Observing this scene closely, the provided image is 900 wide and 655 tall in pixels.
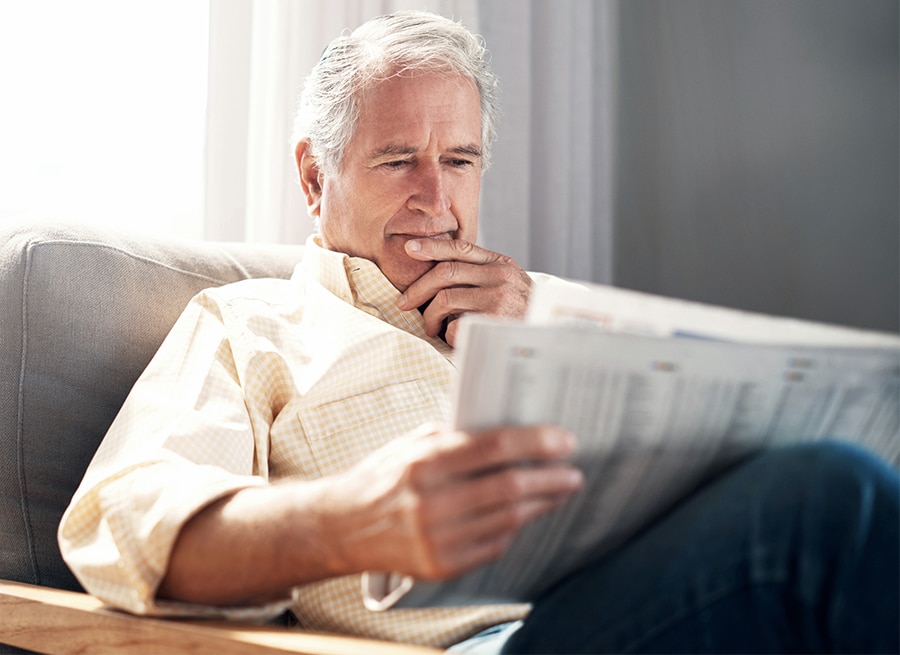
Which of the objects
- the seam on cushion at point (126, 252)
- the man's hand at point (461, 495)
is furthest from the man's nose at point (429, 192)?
the man's hand at point (461, 495)

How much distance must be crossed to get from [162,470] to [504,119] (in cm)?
164

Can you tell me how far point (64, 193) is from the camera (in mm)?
1696

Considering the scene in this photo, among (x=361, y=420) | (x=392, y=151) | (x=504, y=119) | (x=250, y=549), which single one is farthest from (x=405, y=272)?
(x=504, y=119)

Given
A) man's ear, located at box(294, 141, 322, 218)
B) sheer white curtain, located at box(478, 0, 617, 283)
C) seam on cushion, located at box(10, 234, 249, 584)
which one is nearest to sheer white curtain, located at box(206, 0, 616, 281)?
sheer white curtain, located at box(478, 0, 617, 283)

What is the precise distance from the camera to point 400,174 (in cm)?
128

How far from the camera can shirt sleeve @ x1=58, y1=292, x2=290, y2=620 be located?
0.77m

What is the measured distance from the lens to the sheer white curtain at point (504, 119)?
71.9 inches

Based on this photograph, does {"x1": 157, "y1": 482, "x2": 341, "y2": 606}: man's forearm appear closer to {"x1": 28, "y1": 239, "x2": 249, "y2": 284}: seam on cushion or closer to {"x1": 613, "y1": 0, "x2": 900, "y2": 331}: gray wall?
{"x1": 28, "y1": 239, "x2": 249, "y2": 284}: seam on cushion

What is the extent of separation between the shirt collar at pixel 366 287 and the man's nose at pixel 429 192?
4.1 inches

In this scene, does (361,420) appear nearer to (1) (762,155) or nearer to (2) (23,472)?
(2) (23,472)

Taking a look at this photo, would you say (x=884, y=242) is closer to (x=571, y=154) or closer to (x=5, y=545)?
(x=571, y=154)

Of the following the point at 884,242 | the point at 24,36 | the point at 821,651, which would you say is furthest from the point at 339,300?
the point at 884,242

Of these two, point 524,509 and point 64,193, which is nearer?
point 524,509

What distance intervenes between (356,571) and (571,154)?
191 centimetres
